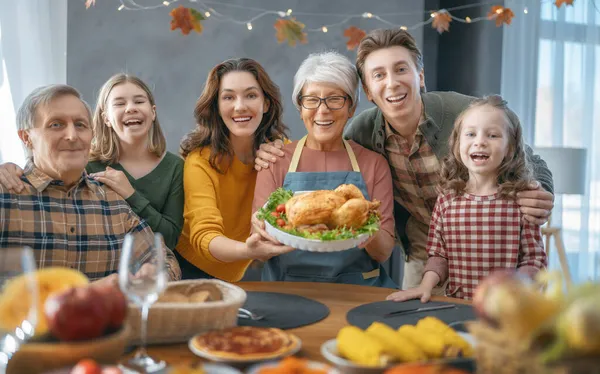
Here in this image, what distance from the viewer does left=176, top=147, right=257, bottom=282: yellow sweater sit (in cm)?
296

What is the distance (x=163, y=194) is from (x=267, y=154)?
578 millimetres

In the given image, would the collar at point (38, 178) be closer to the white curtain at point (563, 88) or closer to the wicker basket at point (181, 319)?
the wicker basket at point (181, 319)

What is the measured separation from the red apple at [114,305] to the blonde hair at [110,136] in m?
1.85

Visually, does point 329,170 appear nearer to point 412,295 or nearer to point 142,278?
point 412,295

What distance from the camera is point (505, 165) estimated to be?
2.70 meters

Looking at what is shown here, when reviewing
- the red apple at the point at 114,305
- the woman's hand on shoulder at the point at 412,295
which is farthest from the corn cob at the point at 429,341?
the woman's hand on shoulder at the point at 412,295

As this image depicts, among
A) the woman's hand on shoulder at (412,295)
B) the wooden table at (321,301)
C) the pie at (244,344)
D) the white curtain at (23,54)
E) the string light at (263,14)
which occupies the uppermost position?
the string light at (263,14)

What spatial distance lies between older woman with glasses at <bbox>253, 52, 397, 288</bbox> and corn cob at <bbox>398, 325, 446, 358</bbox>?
132 centimetres

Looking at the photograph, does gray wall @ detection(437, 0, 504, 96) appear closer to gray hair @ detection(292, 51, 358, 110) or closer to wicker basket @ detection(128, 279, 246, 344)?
gray hair @ detection(292, 51, 358, 110)

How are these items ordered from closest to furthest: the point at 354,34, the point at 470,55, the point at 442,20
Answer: the point at 354,34 → the point at 442,20 → the point at 470,55

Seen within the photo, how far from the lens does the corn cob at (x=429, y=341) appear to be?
140 centimetres

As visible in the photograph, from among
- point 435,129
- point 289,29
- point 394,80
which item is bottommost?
point 435,129

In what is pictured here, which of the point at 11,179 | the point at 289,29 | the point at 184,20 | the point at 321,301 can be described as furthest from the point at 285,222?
the point at 289,29

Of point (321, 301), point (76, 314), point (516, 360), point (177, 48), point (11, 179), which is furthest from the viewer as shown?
point (177, 48)
